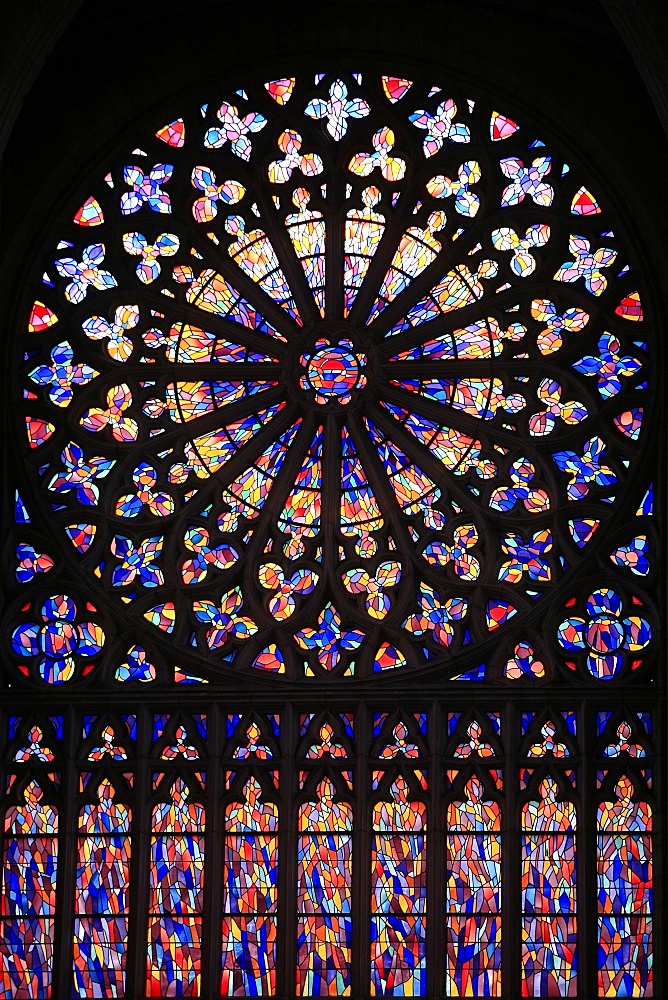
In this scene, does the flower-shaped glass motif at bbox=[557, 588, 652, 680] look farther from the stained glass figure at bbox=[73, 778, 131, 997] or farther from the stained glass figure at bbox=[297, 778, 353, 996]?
the stained glass figure at bbox=[73, 778, 131, 997]

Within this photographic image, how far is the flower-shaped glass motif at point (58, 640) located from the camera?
1712cm

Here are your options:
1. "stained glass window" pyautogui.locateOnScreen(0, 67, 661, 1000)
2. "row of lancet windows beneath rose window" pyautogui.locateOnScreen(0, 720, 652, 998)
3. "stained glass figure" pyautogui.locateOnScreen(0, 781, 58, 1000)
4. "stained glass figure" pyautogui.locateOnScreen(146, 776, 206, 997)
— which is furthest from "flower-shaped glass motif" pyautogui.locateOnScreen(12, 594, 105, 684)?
"stained glass figure" pyautogui.locateOnScreen(146, 776, 206, 997)

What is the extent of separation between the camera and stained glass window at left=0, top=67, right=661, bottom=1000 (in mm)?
16484

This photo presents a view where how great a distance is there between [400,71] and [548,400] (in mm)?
2639

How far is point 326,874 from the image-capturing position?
1658 centimetres

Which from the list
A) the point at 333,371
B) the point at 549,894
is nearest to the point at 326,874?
the point at 549,894

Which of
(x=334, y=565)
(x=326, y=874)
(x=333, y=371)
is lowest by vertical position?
(x=326, y=874)

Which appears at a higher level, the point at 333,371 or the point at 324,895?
the point at 333,371

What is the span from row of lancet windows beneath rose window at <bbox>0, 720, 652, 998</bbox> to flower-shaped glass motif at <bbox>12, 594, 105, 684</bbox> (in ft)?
2.20

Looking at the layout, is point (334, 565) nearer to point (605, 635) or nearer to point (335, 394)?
point (335, 394)

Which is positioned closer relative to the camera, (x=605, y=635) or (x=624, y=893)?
(x=624, y=893)

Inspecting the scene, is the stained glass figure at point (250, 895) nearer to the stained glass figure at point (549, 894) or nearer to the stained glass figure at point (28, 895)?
the stained glass figure at point (28, 895)

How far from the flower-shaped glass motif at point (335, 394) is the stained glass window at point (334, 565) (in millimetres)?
25

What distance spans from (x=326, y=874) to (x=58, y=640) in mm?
2394
